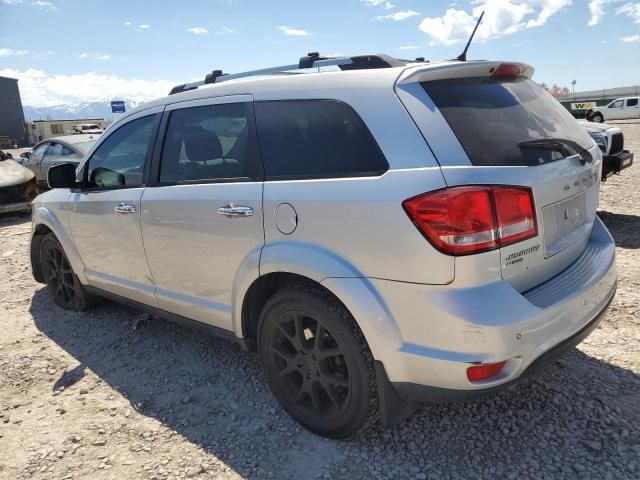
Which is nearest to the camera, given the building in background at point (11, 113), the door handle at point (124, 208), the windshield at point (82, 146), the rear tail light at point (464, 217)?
the rear tail light at point (464, 217)

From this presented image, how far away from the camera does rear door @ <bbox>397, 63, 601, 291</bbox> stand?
2.05 m

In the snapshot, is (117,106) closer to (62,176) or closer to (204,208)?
(62,176)

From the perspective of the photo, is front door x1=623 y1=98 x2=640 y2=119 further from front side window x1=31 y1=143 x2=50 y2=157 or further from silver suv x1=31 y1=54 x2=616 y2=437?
silver suv x1=31 y1=54 x2=616 y2=437

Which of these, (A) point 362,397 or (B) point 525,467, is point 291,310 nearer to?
(A) point 362,397

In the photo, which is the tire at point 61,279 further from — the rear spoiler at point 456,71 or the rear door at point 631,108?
the rear door at point 631,108

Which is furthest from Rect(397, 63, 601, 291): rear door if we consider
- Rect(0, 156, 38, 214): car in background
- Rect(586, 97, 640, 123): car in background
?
Rect(586, 97, 640, 123): car in background

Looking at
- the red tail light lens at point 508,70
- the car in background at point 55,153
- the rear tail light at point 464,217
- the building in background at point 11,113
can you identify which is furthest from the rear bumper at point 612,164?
the building in background at point 11,113

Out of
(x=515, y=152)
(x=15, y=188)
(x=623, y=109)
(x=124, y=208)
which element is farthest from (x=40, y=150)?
(x=623, y=109)

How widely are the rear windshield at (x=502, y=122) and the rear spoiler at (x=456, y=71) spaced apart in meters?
0.03

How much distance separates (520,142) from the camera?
2.21m

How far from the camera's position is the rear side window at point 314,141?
227 centimetres

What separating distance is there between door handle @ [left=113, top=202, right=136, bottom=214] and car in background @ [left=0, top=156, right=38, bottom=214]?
23.9ft

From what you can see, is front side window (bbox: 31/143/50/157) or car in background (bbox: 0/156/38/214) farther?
front side window (bbox: 31/143/50/157)

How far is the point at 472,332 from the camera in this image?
1962 mm
